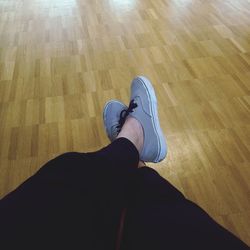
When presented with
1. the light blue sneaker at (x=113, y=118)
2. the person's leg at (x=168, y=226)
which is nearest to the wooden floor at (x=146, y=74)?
the light blue sneaker at (x=113, y=118)

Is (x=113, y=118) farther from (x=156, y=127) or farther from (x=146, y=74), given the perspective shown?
(x=146, y=74)

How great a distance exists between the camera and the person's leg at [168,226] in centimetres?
49

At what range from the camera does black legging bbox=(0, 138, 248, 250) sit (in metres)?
0.48

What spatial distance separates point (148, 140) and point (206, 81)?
1.98ft

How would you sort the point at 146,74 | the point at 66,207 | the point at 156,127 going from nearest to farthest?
the point at 66,207 < the point at 156,127 < the point at 146,74

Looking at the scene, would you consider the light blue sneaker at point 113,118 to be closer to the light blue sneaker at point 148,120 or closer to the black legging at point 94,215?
the light blue sneaker at point 148,120

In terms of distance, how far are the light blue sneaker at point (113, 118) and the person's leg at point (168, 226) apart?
16.6 inches

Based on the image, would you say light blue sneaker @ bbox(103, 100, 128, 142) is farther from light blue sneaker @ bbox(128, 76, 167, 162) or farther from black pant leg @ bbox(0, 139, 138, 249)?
black pant leg @ bbox(0, 139, 138, 249)

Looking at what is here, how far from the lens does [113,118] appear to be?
105 cm

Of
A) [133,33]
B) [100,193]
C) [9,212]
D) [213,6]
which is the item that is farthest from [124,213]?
[213,6]

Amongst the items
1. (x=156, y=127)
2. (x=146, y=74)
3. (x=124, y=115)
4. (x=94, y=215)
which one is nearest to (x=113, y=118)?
(x=124, y=115)

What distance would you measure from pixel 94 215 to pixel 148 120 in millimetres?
517

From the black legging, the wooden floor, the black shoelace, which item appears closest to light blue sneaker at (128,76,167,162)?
the black shoelace

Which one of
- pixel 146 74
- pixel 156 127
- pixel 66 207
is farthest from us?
pixel 146 74
